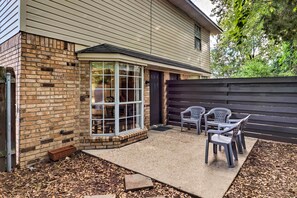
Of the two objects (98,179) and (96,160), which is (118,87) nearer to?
(96,160)

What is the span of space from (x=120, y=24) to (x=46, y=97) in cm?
337

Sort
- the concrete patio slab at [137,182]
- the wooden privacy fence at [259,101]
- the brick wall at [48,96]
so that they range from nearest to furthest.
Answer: the concrete patio slab at [137,182] → the brick wall at [48,96] → the wooden privacy fence at [259,101]

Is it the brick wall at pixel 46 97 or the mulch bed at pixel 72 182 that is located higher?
the brick wall at pixel 46 97

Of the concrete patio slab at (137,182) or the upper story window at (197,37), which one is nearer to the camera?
the concrete patio slab at (137,182)

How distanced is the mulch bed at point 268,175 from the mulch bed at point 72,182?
1107 millimetres

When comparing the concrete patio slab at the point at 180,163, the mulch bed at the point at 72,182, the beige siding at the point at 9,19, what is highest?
the beige siding at the point at 9,19

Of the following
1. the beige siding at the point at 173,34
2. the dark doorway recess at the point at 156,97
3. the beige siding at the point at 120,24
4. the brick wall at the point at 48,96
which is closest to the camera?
the brick wall at the point at 48,96

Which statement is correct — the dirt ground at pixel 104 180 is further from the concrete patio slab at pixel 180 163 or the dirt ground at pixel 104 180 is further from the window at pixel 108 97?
the window at pixel 108 97

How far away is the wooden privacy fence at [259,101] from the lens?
530 centimetres

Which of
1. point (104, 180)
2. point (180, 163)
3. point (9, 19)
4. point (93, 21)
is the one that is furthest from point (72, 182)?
point (93, 21)

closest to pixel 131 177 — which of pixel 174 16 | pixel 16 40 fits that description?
pixel 16 40

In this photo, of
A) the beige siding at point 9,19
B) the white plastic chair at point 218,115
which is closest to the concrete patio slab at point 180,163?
the white plastic chair at point 218,115

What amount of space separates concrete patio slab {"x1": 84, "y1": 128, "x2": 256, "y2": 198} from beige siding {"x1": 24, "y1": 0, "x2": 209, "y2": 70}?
125 inches

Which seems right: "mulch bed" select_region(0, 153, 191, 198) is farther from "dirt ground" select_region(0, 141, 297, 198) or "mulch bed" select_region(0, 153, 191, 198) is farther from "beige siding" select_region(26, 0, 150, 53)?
"beige siding" select_region(26, 0, 150, 53)
